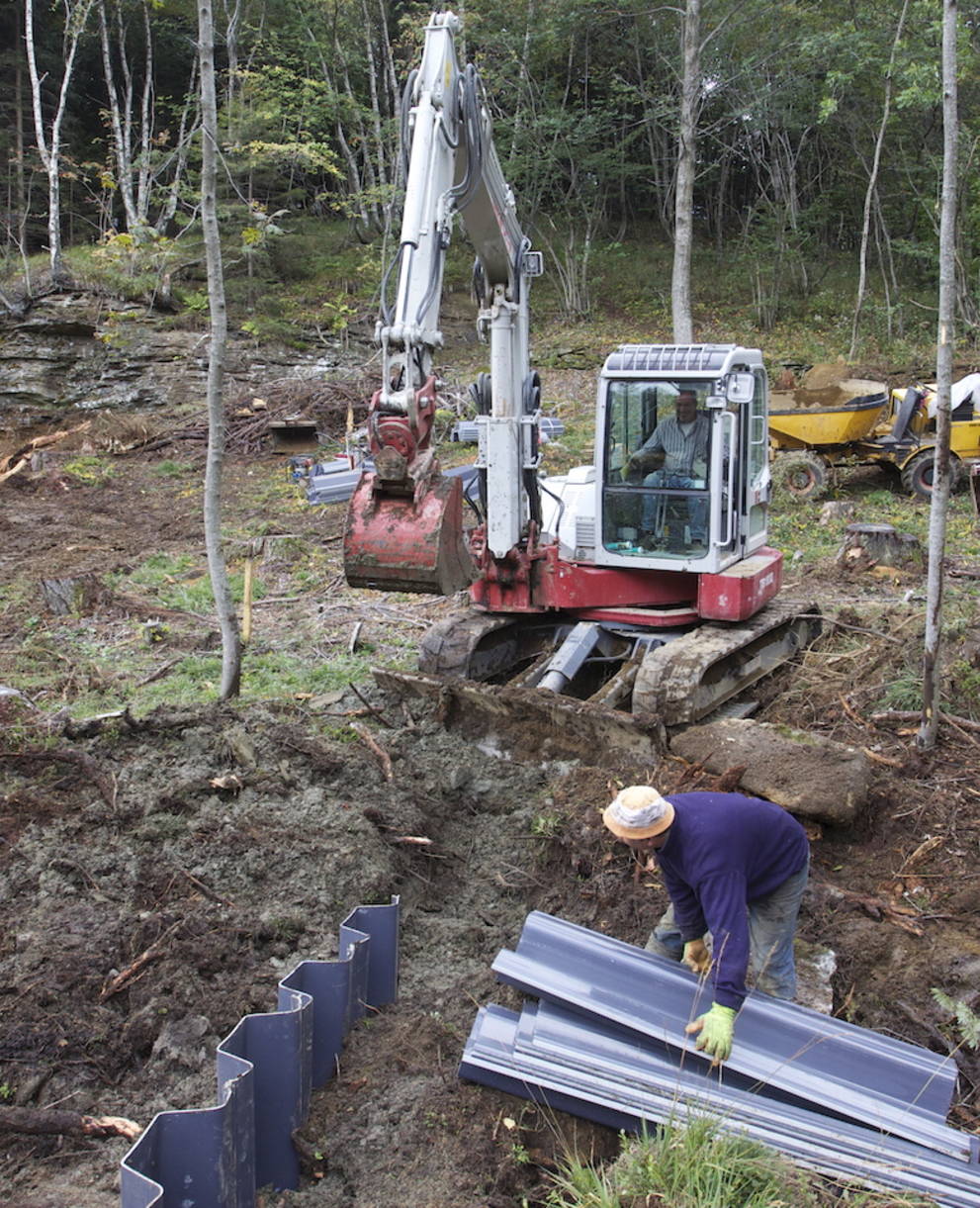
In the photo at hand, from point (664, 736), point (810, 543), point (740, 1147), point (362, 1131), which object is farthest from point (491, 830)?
point (810, 543)

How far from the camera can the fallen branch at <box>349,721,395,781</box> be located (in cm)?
573

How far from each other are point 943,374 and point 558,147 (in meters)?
20.7

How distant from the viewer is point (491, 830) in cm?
557

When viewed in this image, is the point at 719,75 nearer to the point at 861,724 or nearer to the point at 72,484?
the point at 72,484

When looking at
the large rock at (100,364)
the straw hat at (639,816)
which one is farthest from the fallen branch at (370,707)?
the large rock at (100,364)

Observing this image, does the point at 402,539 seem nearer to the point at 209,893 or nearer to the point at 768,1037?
the point at 209,893

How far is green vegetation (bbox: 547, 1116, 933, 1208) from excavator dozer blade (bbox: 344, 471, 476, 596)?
9.09 ft

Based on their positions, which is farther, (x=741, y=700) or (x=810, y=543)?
(x=810, y=543)

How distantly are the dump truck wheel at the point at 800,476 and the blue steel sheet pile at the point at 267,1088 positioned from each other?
36.4 ft

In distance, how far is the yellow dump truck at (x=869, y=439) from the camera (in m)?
13.9

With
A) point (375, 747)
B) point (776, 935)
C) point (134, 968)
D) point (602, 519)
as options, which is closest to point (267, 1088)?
point (134, 968)

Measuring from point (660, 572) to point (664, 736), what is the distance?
1.55m

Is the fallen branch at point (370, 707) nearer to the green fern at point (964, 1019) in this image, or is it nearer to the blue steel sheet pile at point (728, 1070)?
the blue steel sheet pile at point (728, 1070)

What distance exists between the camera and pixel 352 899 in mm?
4590
